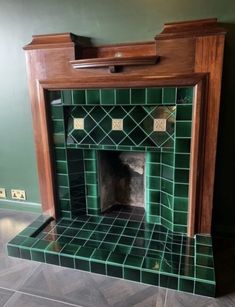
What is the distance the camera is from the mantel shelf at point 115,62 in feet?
4.99

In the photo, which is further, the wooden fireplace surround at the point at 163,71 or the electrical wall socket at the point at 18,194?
the electrical wall socket at the point at 18,194

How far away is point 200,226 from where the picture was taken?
1.76m

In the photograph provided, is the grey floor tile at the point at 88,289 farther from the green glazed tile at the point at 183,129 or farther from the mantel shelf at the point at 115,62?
the mantel shelf at the point at 115,62

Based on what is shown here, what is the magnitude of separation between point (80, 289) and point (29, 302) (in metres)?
0.28

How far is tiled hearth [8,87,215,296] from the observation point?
5.06 ft

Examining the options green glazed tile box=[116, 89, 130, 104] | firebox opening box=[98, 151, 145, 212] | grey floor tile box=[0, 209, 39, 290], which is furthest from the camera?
firebox opening box=[98, 151, 145, 212]

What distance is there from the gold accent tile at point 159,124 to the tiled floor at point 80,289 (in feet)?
3.06

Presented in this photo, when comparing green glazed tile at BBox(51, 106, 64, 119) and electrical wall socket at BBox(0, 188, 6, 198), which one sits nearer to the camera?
green glazed tile at BBox(51, 106, 64, 119)

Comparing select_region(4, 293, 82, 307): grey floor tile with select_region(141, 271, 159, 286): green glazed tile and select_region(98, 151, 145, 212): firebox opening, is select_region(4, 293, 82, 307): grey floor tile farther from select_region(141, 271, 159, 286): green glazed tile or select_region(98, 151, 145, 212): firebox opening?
select_region(98, 151, 145, 212): firebox opening

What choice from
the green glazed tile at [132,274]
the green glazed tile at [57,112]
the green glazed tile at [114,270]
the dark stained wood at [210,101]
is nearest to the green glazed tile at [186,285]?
the green glazed tile at [132,274]

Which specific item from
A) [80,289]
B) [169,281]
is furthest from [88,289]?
[169,281]

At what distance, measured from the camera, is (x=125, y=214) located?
6.93 feet

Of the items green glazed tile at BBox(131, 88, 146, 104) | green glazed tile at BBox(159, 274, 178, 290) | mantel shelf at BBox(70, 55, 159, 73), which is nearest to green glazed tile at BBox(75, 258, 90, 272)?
green glazed tile at BBox(159, 274, 178, 290)

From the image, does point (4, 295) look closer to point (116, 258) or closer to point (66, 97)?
point (116, 258)
